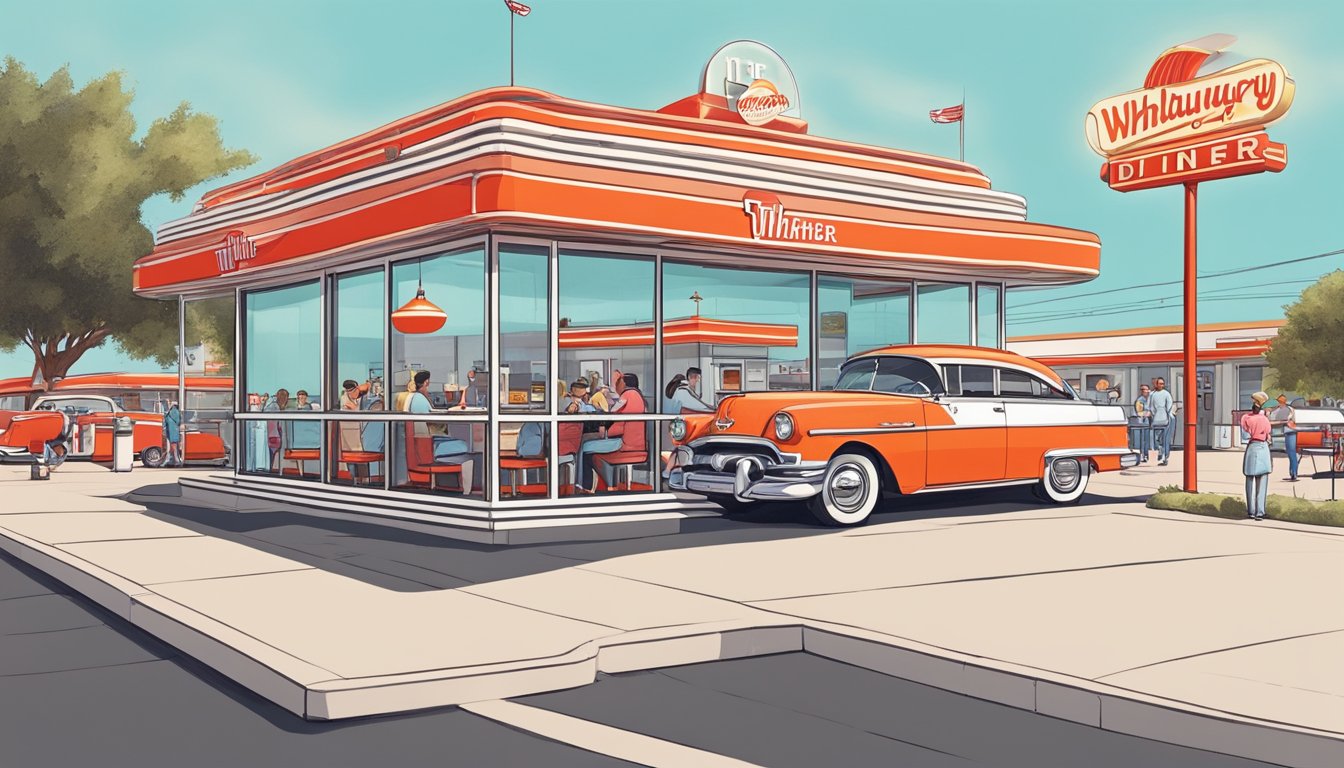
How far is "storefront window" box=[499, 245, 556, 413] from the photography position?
13.9m

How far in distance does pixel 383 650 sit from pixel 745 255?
29.5 feet

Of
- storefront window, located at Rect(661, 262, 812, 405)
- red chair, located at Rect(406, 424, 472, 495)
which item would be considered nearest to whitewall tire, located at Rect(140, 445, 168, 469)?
red chair, located at Rect(406, 424, 472, 495)

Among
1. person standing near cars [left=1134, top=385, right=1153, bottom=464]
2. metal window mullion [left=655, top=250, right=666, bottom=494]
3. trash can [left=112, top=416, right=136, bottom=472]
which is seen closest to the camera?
metal window mullion [left=655, top=250, right=666, bottom=494]

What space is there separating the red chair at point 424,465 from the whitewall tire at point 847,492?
401 cm

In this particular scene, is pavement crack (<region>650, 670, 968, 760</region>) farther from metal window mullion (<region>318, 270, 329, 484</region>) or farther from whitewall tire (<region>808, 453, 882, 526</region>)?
metal window mullion (<region>318, 270, 329, 484</region>)

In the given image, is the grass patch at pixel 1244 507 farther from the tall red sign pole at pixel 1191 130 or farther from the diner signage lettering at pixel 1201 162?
the diner signage lettering at pixel 1201 162

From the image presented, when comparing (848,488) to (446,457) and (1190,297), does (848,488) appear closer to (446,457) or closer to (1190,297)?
(446,457)

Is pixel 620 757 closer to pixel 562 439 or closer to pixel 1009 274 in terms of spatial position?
pixel 562 439

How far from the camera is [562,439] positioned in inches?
535

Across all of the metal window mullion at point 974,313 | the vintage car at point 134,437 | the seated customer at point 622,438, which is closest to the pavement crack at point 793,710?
the seated customer at point 622,438

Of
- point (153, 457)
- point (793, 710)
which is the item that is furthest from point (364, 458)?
point (153, 457)

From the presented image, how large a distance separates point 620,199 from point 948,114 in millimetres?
9053

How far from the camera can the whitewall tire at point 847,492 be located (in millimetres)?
13234

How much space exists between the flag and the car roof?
5795 mm
